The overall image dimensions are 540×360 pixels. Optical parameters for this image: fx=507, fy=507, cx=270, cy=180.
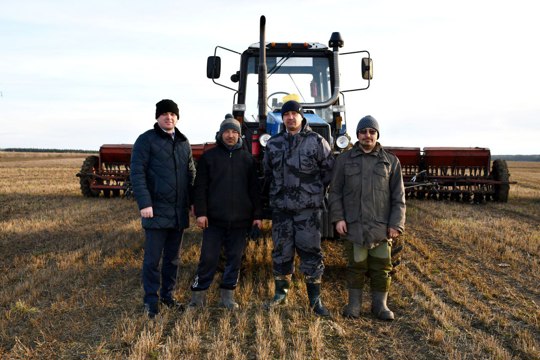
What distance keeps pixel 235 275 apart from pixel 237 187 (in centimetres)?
82

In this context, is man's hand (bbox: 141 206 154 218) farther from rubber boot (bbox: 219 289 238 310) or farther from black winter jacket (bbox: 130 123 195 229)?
rubber boot (bbox: 219 289 238 310)

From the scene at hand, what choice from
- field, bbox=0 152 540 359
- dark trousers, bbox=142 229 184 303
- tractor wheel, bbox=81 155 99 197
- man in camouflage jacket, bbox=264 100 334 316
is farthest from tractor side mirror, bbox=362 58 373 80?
tractor wheel, bbox=81 155 99 197

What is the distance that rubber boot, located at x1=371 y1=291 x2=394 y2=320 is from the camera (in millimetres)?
4324

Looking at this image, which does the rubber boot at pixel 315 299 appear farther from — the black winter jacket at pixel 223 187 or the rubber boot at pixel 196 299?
the rubber boot at pixel 196 299

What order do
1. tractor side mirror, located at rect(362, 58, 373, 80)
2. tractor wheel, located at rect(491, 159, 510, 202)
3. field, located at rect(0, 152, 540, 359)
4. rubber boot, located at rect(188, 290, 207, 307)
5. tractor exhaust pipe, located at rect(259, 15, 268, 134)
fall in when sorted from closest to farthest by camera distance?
field, located at rect(0, 152, 540, 359) < rubber boot, located at rect(188, 290, 207, 307) < tractor exhaust pipe, located at rect(259, 15, 268, 134) < tractor side mirror, located at rect(362, 58, 373, 80) < tractor wheel, located at rect(491, 159, 510, 202)

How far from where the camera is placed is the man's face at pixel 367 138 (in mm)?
4336

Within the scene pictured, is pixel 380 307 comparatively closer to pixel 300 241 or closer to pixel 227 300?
pixel 300 241

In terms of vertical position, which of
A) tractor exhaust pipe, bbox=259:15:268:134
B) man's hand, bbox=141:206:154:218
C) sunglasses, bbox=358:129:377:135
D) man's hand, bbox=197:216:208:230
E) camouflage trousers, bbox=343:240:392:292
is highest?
tractor exhaust pipe, bbox=259:15:268:134

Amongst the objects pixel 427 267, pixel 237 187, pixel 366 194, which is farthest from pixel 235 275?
pixel 427 267

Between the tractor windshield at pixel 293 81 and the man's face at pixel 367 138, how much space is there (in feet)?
8.27

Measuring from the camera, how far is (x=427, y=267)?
6.14 meters

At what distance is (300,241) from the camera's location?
452cm

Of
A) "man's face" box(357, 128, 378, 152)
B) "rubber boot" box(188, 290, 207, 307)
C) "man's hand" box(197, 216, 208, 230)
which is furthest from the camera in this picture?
"rubber boot" box(188, 290, 207, 307)

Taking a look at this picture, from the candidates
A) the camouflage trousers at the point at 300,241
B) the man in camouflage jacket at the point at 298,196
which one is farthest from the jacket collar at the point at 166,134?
the camouflage trousers at the point at 300,241
